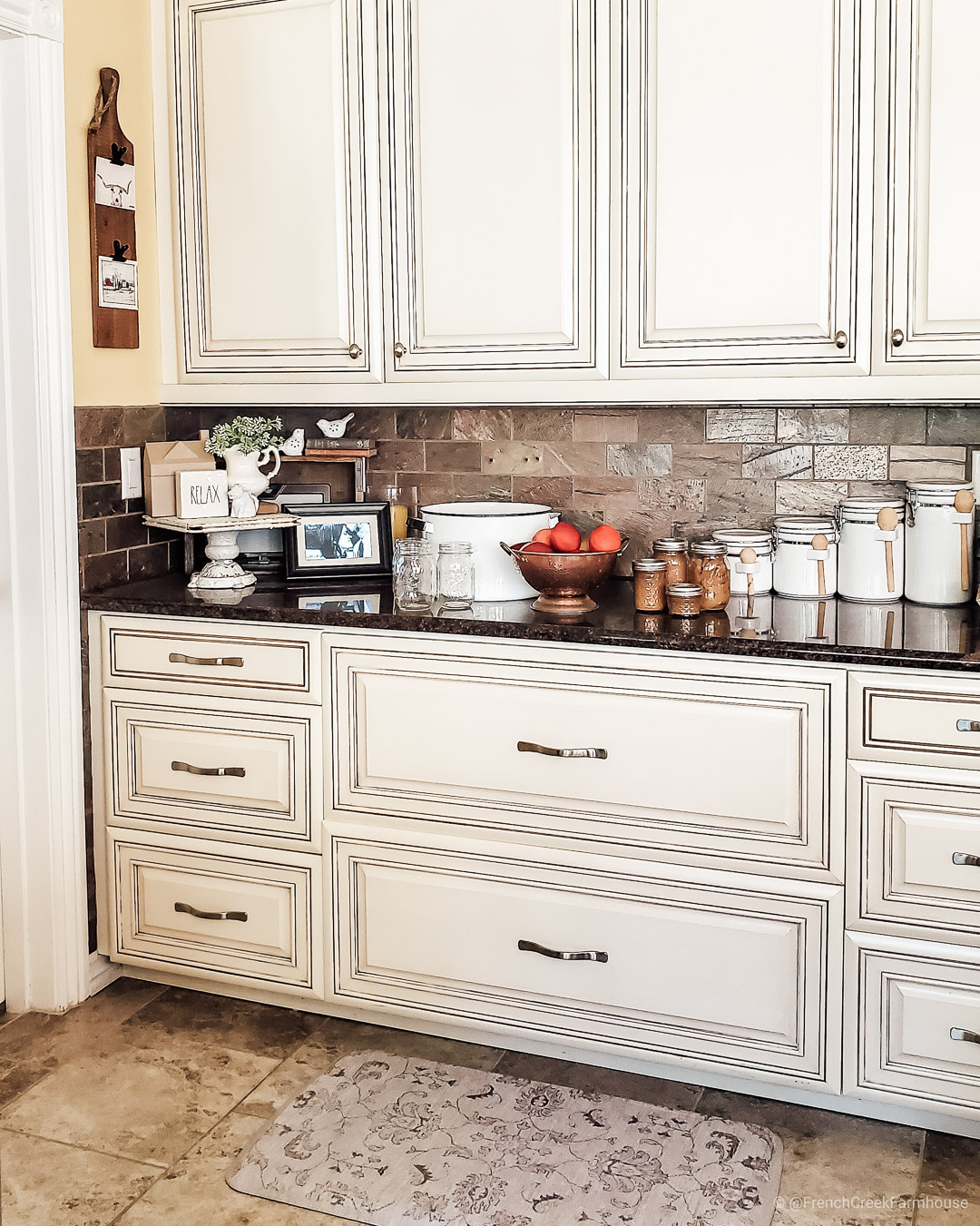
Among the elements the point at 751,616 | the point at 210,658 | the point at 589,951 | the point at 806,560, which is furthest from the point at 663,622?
the point at 210,658

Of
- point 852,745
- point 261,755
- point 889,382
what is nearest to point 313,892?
point 261,755

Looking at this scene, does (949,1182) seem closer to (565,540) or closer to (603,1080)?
(603,1080)

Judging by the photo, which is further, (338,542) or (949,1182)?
(338,542)

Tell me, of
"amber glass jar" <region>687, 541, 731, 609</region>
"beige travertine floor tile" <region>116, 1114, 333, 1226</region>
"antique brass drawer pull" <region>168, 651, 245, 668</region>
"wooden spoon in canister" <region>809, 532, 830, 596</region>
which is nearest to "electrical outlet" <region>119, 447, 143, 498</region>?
"antique brass drawer pull" <region>168, 651, 245, 668</region>

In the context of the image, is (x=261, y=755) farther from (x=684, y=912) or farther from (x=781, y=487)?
(x=781, y=487)

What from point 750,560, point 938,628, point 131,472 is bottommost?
point 938,628

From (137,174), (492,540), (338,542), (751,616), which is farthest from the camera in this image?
(338,542)

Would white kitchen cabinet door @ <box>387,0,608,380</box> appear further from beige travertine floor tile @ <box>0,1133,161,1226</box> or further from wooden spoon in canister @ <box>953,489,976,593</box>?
beige travertine floor tile @ <box>0,1133,161,1226</box>

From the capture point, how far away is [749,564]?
2.65 metres

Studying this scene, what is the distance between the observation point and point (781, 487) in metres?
2.78

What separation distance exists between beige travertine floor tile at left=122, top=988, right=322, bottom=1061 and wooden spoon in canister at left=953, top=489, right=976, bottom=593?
169cm

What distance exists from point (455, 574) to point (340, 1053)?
1047 mm

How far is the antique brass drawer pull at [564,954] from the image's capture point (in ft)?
7.77

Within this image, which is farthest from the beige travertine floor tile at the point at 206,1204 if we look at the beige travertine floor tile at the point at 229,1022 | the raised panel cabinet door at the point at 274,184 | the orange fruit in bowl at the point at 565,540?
the raised panel cabinet door at the point at 274,184
